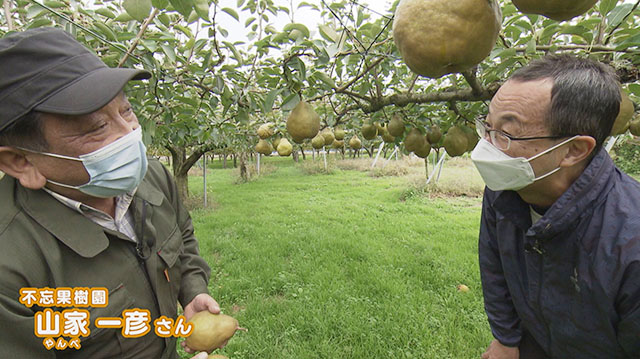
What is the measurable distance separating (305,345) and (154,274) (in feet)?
6.40

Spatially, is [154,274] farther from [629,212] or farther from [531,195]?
[629,212]

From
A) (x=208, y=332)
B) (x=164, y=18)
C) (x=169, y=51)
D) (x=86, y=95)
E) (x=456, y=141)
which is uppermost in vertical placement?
(x=164, y=18)

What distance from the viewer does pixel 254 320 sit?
3031mm

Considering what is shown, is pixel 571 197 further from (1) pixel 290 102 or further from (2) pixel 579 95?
(1) pixel 290 102

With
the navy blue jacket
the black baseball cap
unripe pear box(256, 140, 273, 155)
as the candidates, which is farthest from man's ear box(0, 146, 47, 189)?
unripe pear box(256, 140, 273, 155)

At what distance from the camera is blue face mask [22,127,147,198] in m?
1.01

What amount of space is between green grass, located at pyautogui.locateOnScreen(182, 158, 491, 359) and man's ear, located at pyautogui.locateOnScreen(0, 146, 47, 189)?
2.18m

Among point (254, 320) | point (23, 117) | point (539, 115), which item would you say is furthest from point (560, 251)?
point (254, 320)

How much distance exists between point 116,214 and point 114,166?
0.24 metres

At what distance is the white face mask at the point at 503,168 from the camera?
3.68 ft

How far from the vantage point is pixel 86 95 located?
0.90m

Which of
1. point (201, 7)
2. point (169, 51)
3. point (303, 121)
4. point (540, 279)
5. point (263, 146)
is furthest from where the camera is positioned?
point (263, 146)

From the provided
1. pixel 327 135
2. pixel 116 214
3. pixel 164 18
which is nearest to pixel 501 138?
pixel 116 214

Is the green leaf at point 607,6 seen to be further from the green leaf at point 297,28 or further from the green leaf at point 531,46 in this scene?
the green leaf at point 297,28
